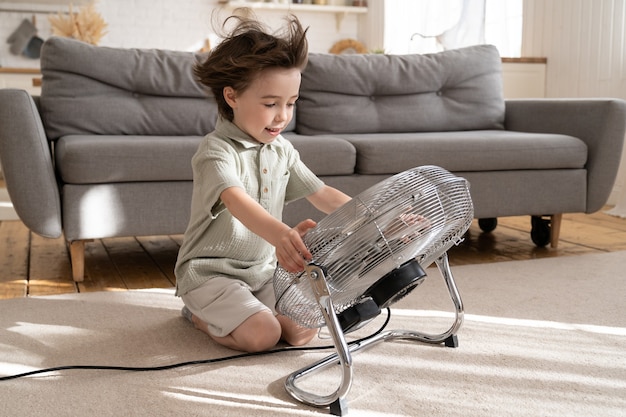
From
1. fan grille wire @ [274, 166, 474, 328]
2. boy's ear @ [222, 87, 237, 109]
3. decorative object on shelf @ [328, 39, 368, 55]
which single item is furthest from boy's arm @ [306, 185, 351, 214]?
decorative object on shelf @ [328, 39, 368, 55]

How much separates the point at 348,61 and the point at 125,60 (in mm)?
938

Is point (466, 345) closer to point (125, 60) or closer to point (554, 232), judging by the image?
point (554, 232)

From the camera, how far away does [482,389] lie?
1380mm

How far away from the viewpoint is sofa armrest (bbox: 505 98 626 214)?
105 inches

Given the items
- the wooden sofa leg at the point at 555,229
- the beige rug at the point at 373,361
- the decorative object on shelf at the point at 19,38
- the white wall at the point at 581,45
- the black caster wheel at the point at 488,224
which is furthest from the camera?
the decorative object on shelf at the point at 19,38

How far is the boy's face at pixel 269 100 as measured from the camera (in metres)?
1.48

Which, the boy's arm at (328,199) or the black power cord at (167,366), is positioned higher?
the boy's arm at (328,199)

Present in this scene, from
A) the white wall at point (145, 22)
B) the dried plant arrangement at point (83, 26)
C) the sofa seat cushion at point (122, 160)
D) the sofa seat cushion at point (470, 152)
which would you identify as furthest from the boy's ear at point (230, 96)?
the white wall at point (145, 22)

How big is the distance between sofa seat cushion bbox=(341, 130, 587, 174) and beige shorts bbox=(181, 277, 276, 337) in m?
0.99

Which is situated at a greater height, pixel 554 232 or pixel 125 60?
pixel 125 60

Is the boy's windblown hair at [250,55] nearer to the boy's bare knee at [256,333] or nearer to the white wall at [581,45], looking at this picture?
the boy's bare knee at [256,333]

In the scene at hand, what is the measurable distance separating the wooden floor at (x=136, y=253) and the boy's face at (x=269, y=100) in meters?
0.92

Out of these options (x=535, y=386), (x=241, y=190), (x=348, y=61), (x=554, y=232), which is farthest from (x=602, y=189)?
(x=241, y=190)

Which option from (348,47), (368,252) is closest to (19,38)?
(348,47)
